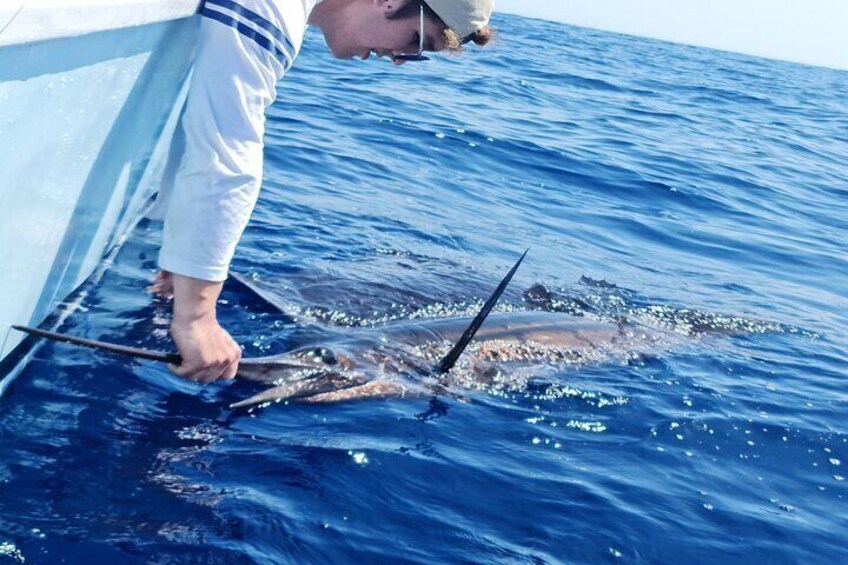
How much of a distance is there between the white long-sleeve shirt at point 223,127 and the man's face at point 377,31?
19.6 inches

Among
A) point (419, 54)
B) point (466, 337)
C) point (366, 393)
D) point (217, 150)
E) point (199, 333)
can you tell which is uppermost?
point (419, 54)

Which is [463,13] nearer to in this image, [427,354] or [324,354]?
[324,354]

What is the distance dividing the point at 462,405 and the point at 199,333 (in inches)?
85.3

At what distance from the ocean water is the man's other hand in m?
0.60

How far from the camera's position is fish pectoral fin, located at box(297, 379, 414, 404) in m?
4.44

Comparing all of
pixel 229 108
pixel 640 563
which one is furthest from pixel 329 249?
pixel 229 108

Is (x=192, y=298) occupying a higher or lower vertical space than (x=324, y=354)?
higher

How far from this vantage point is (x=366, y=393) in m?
4.62

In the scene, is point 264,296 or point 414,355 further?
point 264,296

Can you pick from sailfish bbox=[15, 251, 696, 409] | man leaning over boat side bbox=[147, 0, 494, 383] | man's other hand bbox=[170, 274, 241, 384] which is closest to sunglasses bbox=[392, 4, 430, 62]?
man leaning over boat side bbox=[147, 0, 494, 383]

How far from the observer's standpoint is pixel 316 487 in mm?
3805

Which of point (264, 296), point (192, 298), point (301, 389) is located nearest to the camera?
point (192, 298)

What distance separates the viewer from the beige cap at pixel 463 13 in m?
3.24

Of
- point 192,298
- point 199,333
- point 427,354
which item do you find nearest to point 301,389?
point 427,354
